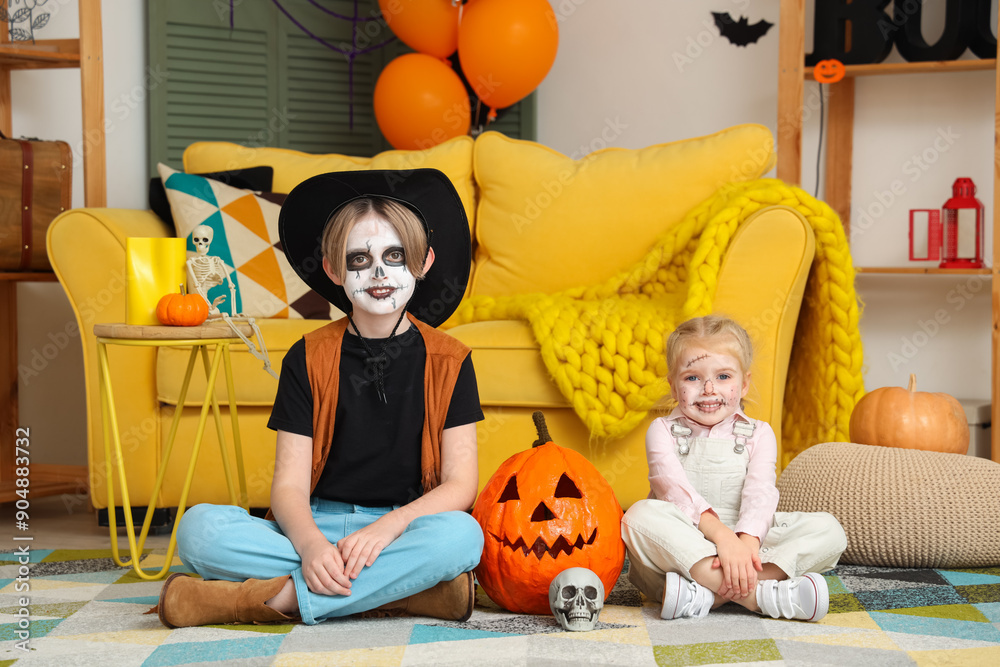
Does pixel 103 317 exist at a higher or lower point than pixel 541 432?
higher

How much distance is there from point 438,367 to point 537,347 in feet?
1.67

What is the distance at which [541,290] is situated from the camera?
2289 mm

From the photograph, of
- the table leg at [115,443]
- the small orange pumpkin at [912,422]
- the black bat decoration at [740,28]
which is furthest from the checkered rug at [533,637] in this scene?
the black bat decoration at [740,28]

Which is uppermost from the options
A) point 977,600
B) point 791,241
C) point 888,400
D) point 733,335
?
point 791,241

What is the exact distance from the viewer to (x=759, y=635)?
1.18m

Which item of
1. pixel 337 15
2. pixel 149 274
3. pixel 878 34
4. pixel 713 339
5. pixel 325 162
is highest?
pixel 337 15

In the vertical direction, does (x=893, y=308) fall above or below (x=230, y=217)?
below

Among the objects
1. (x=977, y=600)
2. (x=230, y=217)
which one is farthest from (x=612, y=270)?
(x=977, y=600)

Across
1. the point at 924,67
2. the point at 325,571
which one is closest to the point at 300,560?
Result: the point at 325,571

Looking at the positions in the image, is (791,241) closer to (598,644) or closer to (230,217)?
(598,644)

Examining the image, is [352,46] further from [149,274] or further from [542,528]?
[542,528]

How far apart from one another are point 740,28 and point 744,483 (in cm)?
219

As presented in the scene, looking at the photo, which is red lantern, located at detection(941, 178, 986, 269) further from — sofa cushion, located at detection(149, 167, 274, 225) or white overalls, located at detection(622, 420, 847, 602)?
sofa cushion, located at detection(149, 167, 274, 225)

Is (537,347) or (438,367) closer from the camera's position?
(438,367)
